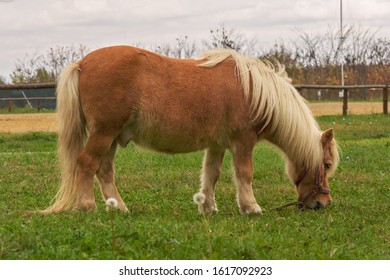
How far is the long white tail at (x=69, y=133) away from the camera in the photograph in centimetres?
→ 652

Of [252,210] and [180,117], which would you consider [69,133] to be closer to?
[180,117]

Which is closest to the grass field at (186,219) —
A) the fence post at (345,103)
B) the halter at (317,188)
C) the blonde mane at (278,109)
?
the halter at (317,188)

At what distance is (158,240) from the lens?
4824mm

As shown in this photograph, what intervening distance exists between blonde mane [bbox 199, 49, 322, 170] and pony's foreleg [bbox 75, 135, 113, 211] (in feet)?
4.42

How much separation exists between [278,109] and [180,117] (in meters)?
1.07

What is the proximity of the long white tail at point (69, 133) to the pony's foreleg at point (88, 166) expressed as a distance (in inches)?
3.7

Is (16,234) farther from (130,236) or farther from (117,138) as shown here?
A: (117,138)

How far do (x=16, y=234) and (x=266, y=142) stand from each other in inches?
132

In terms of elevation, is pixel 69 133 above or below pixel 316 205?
above

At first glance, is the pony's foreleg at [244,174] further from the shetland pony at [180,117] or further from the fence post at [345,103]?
the fence post at [345,103]

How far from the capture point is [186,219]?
6.38m

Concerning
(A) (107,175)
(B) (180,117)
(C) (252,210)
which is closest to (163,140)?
(B) (180,117)

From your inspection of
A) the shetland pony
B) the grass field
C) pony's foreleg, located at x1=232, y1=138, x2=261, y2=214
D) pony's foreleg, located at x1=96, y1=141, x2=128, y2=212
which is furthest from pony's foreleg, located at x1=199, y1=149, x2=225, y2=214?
pony's foreleg, located at x1=96, y1=141, x2=128, y2=212

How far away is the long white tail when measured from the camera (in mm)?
6523
